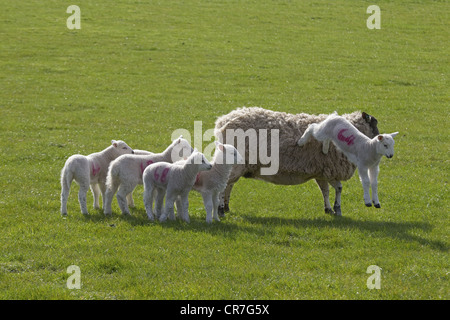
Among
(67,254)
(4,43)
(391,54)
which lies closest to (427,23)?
(391,54)

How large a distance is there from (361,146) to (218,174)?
8.54ft

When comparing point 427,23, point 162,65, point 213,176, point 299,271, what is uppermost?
point 427,23

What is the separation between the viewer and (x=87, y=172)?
1188 cm

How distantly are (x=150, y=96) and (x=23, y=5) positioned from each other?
2015 cm

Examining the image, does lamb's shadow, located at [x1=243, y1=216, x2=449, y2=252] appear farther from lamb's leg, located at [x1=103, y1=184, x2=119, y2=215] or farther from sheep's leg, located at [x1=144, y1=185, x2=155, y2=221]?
lamb's leg, located at [x1=103, y1=184, x2=119, y2=215]

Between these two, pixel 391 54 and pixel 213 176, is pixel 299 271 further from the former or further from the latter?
pixel 391 54

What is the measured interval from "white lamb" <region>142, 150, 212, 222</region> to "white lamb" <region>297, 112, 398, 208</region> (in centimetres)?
246

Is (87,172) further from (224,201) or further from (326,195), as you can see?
(326,195)

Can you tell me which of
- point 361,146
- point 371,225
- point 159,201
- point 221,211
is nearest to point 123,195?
point 159,201

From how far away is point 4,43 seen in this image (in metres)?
34.0

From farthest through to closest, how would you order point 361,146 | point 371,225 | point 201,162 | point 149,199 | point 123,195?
point 123,195 → point 371,225 → point 149,199 → point 361,146 → point 201,162

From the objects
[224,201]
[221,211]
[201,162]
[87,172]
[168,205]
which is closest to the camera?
[201,162]

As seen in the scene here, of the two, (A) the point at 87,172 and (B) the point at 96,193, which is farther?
(B) the point at 96,193

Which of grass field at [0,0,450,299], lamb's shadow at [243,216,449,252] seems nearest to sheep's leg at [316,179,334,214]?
grass field at [0,0,450,299]
